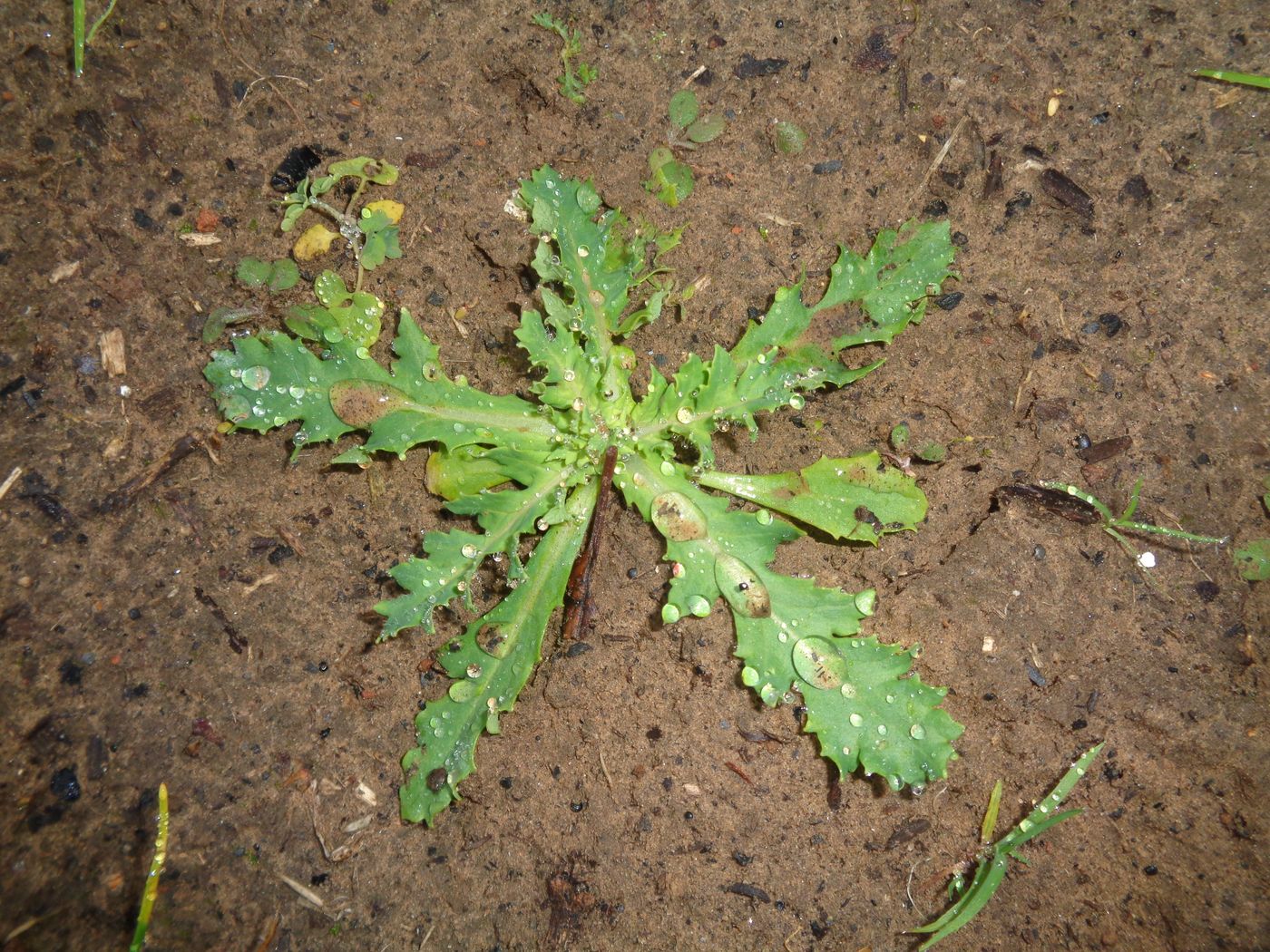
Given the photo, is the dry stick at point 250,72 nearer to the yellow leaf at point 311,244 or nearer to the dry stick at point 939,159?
the yellow leaf at point 311,244

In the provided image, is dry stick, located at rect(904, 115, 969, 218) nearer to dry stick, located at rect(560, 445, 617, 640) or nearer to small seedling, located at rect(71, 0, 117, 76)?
dry stick, located at rect(560, 445, 617, 640)

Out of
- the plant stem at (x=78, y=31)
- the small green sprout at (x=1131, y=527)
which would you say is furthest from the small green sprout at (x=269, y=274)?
the small green sprout at (x=1131, y=527)

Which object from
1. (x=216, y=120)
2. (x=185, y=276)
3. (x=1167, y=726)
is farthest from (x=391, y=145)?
(x=1167, y=726)

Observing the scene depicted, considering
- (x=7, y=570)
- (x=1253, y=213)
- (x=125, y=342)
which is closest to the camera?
(x=7, y=570)

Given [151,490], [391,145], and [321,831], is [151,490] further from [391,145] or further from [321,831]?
[391,145]

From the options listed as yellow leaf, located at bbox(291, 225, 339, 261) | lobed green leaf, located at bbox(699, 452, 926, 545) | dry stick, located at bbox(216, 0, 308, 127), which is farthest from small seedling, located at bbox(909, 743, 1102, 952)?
dry stick, located at bbox(216, 0, 308, 127)

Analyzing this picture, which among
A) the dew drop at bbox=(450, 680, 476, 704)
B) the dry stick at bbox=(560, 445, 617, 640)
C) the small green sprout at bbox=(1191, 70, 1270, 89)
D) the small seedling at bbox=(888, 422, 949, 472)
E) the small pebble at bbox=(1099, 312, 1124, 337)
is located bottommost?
the dew drop at bbox=(450, 680, 476, 704)

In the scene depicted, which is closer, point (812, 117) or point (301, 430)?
point (301, 430)

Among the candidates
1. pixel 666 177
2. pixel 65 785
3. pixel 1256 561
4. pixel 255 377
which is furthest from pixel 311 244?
pixel 1256 561
